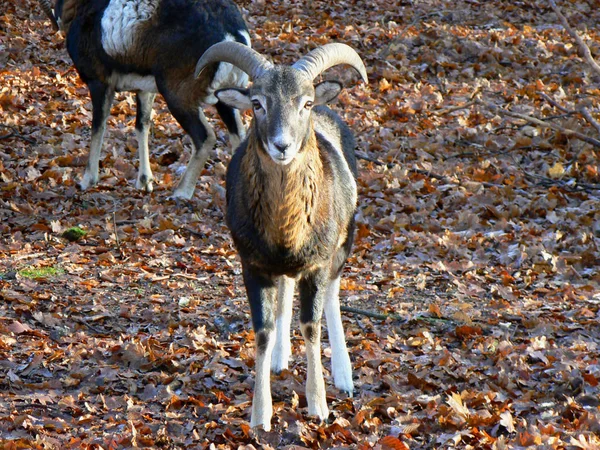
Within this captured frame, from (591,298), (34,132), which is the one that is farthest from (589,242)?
(34,132)

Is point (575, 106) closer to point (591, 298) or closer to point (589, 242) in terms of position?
point (589, 242)

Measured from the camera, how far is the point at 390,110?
1159 centimetres

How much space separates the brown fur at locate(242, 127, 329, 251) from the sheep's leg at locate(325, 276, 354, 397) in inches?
36.2

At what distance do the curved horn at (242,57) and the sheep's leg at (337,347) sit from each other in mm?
1564

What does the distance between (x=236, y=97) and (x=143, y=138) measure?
16.7 feet

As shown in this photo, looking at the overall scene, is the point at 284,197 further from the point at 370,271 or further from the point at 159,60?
the point at 159,60

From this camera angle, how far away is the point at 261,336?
478 cm

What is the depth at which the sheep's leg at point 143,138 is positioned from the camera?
31.8ft

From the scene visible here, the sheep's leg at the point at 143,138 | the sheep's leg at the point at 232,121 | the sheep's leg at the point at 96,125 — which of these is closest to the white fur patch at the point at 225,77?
the sheep's leg at the point at 232,121

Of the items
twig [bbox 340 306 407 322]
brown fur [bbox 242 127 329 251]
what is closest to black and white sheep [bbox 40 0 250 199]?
twig [bbox 340 306 407 322]

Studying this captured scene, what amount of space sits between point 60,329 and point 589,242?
5089mm

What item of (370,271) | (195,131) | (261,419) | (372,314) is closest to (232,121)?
(195,131)

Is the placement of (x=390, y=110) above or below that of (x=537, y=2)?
below

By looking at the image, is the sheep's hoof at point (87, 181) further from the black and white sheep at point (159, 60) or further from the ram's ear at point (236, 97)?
the ram's ear at point (236, 97)
